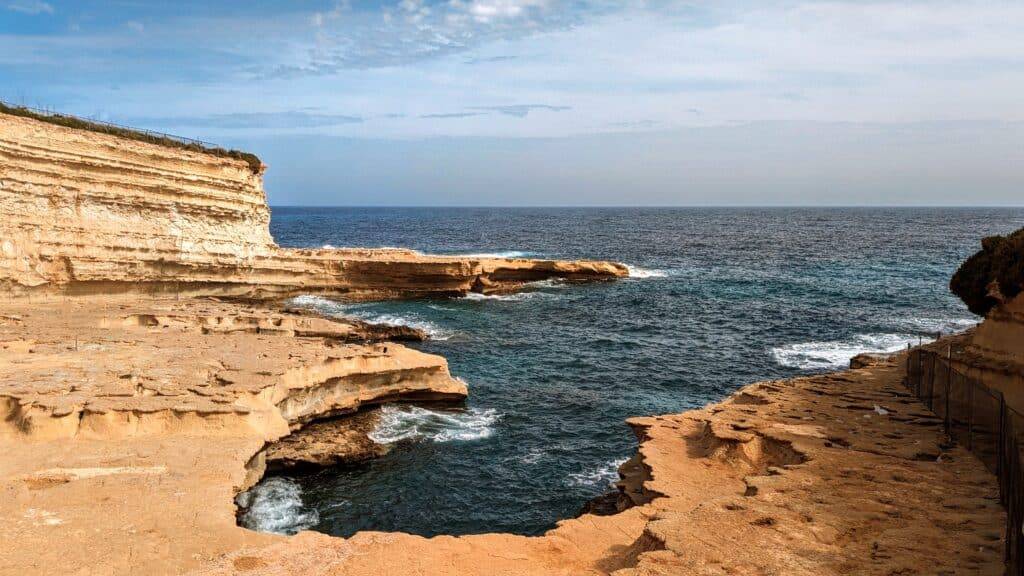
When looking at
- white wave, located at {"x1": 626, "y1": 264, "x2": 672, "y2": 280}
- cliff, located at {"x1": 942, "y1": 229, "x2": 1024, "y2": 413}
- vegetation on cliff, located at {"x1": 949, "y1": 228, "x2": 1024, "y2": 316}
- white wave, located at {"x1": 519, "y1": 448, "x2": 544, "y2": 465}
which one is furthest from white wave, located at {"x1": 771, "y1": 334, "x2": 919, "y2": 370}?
white wave, located at {"x1": 626, "y1": 264, "x2": 672, "y2": 280}

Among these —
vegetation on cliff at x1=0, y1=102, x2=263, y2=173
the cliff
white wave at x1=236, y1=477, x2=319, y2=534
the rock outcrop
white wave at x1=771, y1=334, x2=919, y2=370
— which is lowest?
→ white wave at x1=236, y1=477, x2=319, y2=534

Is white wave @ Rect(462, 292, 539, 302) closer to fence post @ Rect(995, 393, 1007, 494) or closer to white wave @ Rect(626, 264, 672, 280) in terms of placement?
white wave @ Rect(626, 264, 672, 280)

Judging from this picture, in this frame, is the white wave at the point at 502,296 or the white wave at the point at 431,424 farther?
the white wave at the point at 502,296

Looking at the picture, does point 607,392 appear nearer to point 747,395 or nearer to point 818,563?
point 747,395

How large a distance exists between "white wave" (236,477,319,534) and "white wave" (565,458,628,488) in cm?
768

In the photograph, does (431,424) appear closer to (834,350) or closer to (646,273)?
(834,350)

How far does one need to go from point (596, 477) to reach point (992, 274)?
12.7m

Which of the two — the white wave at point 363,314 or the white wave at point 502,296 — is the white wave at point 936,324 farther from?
the white wave at point 363,314

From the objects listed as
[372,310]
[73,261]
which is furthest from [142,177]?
[372,310]

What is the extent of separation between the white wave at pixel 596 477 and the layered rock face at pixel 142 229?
29.8m

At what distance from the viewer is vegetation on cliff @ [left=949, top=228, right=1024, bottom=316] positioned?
17.8 meters

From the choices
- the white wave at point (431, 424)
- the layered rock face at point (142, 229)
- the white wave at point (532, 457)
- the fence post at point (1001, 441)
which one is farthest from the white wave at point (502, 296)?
the fence post at point (1001, 441)

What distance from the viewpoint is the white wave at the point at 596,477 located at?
21.0m

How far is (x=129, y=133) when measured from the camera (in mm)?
39594
